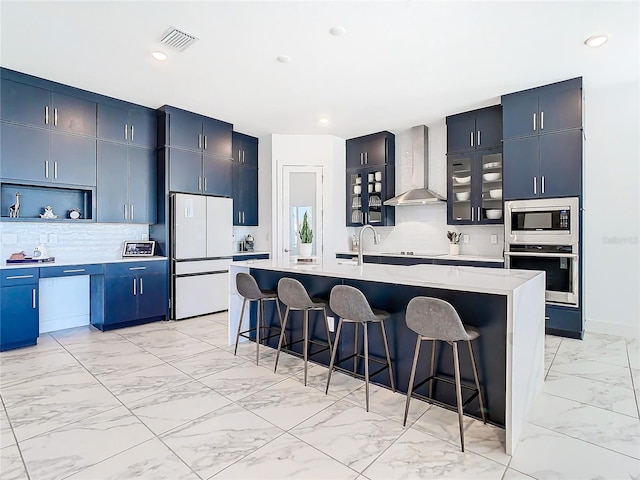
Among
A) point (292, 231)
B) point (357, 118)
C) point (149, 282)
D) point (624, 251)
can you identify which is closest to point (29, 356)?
point (149, 282)

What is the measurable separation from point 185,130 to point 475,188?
167 inches

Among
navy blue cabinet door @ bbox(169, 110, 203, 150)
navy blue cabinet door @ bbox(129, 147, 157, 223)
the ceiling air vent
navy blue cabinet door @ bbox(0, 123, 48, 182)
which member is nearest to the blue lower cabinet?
navy blue cabinet door @ bbox(0, 123, 48, 182)

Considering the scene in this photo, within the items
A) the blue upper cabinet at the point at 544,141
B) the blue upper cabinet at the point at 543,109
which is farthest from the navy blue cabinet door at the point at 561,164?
the blue upper cabinet at the point at 543,109

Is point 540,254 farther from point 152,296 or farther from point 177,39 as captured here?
point 152,296

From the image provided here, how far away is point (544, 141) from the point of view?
13.9ft

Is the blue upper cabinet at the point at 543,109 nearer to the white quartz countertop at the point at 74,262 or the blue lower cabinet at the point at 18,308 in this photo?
the white quartz countertop at the point at 74,262

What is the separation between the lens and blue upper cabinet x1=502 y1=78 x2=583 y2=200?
4.04m

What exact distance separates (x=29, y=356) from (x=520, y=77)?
235 inches

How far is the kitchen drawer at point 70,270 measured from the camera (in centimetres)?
394

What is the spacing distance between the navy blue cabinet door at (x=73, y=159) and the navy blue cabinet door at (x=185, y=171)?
940mm

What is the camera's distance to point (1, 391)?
2779 mm

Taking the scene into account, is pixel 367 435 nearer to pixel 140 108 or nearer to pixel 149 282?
pixel 149 282

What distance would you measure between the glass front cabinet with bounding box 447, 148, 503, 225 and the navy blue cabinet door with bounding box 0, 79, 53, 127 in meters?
5.24

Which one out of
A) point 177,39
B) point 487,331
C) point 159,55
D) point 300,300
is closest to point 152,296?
point 300,300
